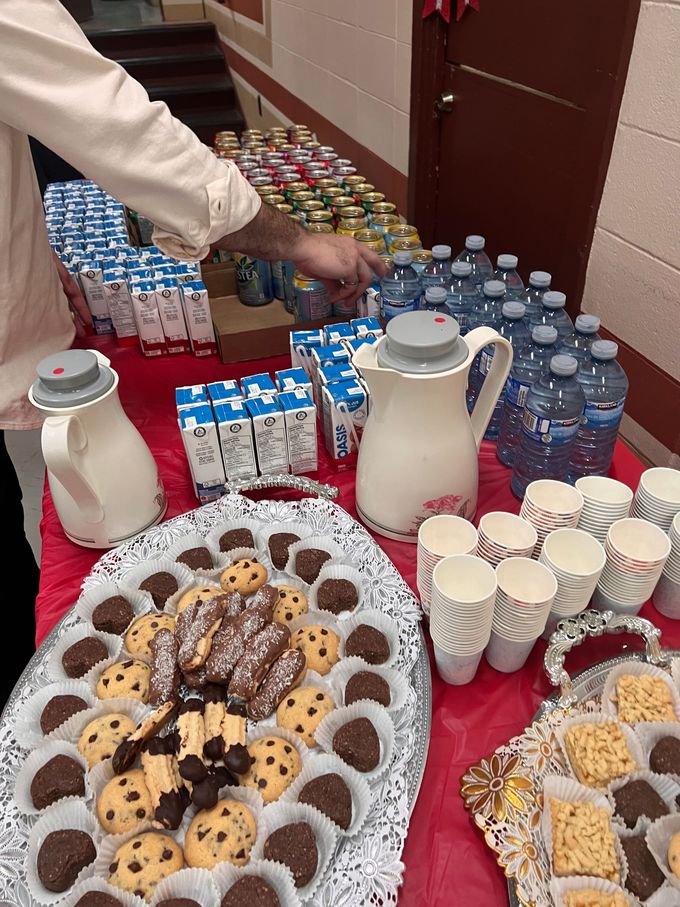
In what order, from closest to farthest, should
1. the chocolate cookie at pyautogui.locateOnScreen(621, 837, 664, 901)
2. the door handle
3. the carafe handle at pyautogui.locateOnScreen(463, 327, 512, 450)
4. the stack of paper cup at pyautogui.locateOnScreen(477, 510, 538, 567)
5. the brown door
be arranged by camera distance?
the chocolate cookie at pyautogui.locateOnScreen(621, 837, 664, 901) → the stack of paper cup at pyautogui.locateOnScreen(477, 510, 538, 567) → the carafe handle at pyautogui.locateOnScreen(463, 327, 512, 450) → the brown door → the door handle

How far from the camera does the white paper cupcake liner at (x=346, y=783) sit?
72 centimetres

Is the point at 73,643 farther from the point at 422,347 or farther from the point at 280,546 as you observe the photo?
the point at 422,347

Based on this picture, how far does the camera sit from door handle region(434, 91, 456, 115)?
2.45 m

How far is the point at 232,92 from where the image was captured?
18.1 ft

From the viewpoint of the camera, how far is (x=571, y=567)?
876 millimetres

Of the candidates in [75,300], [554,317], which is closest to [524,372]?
[554,317]

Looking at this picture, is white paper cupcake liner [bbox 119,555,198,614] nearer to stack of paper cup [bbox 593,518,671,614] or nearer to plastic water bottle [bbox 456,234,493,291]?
stack of paper cup [bbox 593,518,671,614]

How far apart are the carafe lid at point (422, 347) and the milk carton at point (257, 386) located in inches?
12.2

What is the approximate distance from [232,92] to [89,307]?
475 centimetres

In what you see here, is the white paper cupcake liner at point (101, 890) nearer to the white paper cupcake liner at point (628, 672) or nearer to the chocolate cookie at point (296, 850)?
the chocolate cookie at point (296, 850)

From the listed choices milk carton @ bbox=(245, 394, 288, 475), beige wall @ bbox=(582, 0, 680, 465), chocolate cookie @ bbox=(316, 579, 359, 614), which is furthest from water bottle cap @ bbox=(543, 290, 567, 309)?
chocolate cookie @ bbox=(316, 579, 359, 614)

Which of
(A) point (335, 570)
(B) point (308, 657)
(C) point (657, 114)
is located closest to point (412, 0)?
(C) point (657, 114)

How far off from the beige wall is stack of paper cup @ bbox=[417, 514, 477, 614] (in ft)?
2.99

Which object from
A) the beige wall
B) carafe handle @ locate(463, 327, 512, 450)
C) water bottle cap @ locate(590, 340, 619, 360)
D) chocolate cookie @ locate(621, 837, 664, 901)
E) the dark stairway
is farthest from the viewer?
the dark stairway
